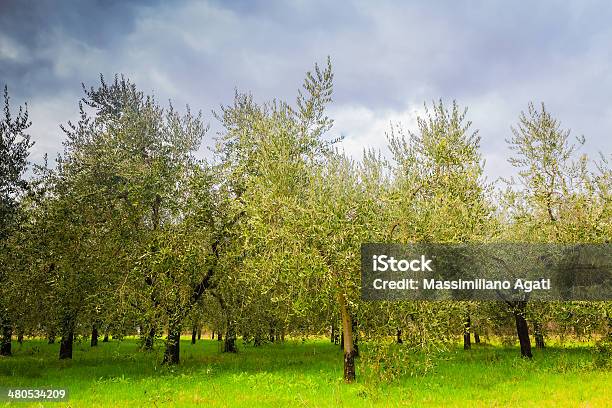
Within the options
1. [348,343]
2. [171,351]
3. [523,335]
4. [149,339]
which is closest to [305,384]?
[348,343]

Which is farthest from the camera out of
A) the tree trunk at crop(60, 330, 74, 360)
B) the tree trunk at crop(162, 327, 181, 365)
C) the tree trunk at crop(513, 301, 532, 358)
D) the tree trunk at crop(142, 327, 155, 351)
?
the tree trunk at crop(60, 330, 74, 360)

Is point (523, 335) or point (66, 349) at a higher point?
point (523, 335)

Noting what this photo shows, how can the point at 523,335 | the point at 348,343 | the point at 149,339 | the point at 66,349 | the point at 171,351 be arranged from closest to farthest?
the point at 348,343 → the point at 149,339 → the point at 171,351 → the point at 523,335 → the point at 66,349

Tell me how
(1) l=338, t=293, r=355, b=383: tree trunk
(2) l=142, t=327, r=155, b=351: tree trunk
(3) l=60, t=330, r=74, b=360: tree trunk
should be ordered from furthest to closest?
(3) l=60, t=330, r=74, b=360: tree trunk < (2) l=142, t=327, r=155, b=351: tree trunk < (1) l=338, t=293, r=355, b=383: tree trunk

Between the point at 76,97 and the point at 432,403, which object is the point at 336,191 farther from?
the point at 76,97

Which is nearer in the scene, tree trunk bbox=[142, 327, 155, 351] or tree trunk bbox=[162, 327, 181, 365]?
tree trunk bbox=[142, 327, 155, 351]

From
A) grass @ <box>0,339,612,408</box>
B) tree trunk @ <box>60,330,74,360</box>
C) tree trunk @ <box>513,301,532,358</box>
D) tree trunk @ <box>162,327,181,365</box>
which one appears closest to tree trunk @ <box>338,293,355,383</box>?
grass @ <box>0,339,612,408</box>

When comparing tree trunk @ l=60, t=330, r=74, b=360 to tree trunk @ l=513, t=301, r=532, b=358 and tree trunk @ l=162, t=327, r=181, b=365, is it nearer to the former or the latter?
tree trunk @ l=162, t=327, r=181, b=365

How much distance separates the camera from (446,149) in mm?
17172

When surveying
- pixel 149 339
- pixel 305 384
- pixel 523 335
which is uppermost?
pixel 149 339

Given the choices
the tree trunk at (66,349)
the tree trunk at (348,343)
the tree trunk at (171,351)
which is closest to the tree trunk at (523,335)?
the tree trunk at (348,343)

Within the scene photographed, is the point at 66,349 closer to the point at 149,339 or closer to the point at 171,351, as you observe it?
the point at 171,351

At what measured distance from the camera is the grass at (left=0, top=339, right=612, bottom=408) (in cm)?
1548

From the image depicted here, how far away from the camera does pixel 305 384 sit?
18938 millimetres
